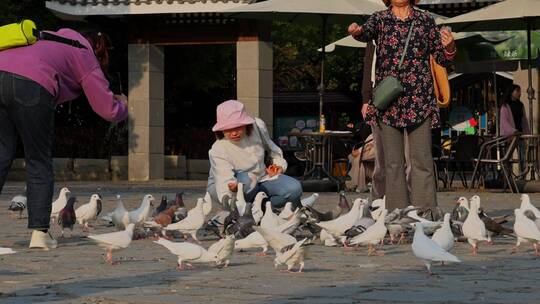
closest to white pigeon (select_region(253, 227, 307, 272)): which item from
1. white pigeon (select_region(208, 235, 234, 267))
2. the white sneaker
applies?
white pigeon (select_region(208, 235, 234, 267))

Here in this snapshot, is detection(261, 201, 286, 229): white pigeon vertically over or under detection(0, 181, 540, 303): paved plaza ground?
over

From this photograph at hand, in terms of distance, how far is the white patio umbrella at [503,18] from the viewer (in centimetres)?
1875

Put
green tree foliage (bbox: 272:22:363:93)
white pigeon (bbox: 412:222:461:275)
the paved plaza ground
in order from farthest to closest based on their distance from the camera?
green tree foliage (bbox: 272:22:363:93) → white pigeon (bbox: 412:222:461:275) → the paved plaza ground

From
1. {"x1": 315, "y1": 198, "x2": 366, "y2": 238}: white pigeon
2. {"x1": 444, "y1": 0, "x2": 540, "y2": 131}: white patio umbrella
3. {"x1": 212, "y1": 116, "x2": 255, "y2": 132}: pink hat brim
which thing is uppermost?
{"x1": 444, "y1": 0, "x2": 540, "y2": 131}: white patio umbrella

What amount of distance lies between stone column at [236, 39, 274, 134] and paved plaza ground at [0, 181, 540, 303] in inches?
642

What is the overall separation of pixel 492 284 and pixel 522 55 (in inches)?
636

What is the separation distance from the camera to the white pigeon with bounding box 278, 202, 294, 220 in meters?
10.4

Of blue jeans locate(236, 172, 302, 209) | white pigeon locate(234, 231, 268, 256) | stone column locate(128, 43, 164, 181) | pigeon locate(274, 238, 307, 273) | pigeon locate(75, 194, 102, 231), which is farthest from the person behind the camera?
stone column locate(128, 43, 164, 181)

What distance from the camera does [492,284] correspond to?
7.49 metres

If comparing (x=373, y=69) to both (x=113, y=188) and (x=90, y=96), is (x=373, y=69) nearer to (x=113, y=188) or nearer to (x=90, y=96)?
(x=90, y=96)

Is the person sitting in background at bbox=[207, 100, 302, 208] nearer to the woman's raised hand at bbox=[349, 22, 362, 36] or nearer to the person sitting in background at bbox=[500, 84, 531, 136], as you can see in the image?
the woman's raised hand at bbox=[349, 22, 362, 36]

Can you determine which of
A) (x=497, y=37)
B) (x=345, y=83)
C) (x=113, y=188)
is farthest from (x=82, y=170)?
(x=345, y=83)

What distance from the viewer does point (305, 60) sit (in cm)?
4384

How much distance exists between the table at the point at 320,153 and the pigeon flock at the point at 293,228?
8.47 m
